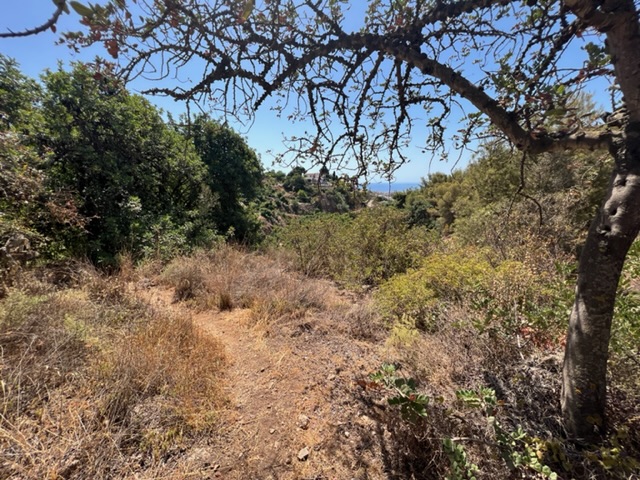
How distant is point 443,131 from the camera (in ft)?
7.22

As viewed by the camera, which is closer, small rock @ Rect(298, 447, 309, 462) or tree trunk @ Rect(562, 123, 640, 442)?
tree trunk @ Rect(562, 123, 640, 442)

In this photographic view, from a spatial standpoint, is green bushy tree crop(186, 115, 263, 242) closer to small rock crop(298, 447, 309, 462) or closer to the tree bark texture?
small rock crop(298, 447, 309, 462)

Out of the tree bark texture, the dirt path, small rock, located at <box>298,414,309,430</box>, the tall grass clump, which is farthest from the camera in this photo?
the tall grass clump

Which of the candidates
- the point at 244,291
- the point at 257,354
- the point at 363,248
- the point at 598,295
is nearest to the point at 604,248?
the point at 598,295

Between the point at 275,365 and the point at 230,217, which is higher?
the point at 230,217

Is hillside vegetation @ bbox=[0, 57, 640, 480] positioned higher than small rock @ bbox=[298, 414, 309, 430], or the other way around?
hillside vegetation @ bbox=[0, 57, 640, 480]

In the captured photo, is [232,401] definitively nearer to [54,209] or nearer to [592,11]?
[592,11]

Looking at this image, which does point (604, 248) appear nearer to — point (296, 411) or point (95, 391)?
point (296, 411)

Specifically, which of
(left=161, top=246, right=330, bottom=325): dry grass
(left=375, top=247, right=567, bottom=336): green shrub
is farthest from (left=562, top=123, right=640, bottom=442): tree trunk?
(left=161, top=246, right=330, bottom=325): dry grass

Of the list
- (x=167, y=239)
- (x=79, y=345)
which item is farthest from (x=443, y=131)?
(x=167, y=239)

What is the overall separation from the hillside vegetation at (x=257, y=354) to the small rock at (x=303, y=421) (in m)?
0.01

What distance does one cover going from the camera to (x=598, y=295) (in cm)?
114

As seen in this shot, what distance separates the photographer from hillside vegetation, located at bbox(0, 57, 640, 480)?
1415mm

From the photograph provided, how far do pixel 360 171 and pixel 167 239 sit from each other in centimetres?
566
